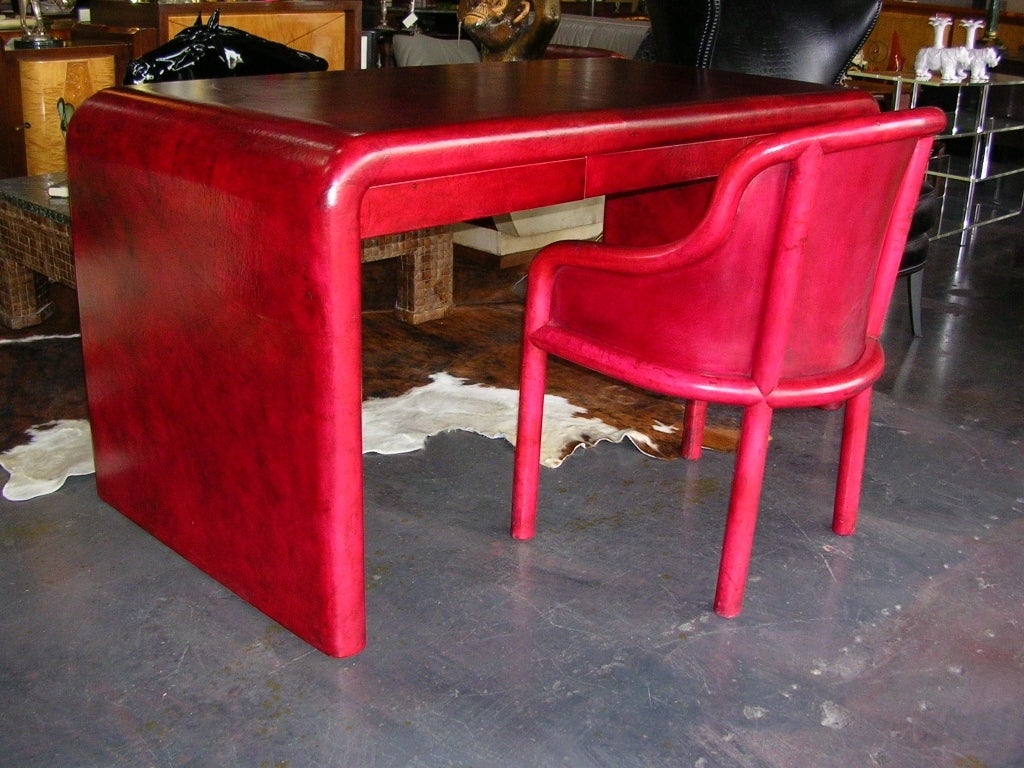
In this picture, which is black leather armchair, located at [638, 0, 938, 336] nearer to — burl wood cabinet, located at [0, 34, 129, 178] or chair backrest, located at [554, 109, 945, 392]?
chair backrest, located at [554, 109, 945, 392]

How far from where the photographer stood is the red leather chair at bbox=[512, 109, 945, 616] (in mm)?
1361

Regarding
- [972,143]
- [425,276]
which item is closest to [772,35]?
[425,276]

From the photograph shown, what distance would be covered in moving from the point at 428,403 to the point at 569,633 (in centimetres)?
84

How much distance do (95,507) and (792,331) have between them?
115 centimetres

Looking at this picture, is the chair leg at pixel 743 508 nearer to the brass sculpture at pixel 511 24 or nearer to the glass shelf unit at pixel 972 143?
the brass sculpture at pixel 511 24

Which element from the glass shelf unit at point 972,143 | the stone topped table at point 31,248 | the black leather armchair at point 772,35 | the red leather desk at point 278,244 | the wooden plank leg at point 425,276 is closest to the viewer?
the red leather desk at point 278,244

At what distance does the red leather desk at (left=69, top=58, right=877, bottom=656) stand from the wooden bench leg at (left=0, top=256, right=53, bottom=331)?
0.97 m

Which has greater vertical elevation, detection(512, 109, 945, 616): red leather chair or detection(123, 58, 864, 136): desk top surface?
detection(123, 58, 864, 136): desk top surface

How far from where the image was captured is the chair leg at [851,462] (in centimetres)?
174

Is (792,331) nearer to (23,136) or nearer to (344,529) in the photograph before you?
(344,529)

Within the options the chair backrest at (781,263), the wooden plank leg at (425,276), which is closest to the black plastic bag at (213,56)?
the wooden plank leg at (425,276)

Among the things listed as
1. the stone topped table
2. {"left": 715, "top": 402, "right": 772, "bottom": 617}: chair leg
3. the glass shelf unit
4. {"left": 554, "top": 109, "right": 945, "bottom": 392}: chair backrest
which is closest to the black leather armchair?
{"left": 554, "top": 109, "right": 945, "bottom": 392}: chair backrest

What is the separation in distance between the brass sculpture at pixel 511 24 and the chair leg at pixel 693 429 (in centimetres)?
141

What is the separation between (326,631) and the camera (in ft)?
4.74
